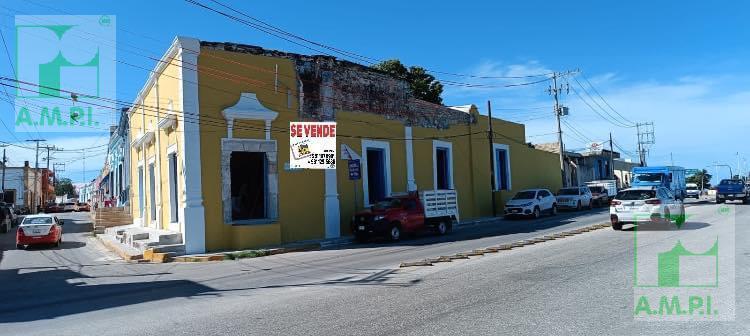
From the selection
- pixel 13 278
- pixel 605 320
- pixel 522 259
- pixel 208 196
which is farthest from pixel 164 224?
pixel 605 320

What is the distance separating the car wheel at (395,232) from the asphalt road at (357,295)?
381cm

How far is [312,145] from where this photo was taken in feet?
72.9

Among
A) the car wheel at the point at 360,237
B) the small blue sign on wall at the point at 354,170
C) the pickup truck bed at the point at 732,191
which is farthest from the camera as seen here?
the pickup truck bed at the point at 732,191

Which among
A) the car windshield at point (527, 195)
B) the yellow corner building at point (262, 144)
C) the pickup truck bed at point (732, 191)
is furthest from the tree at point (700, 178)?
the yellow corner building at point (262, 144)

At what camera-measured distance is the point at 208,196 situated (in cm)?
1920

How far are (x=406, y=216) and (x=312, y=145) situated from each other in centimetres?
473

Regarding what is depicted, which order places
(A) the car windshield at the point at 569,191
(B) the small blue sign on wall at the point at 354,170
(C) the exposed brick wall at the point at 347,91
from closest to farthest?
(B) the small blue sign on wall at the point at 354,170 → (C) the exposed brick wall at the point at 347,91 → (A) the car windshield at the point at 569,191

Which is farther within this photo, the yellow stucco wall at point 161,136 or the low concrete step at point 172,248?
the yellow stucco wall at point 161,136

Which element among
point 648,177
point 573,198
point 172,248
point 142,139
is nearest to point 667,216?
point 573,198

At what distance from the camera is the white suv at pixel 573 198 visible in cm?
3516

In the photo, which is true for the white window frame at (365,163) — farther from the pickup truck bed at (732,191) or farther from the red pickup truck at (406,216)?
the pickup truck bed at (732,191)

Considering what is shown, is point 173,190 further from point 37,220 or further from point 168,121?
point 37,220

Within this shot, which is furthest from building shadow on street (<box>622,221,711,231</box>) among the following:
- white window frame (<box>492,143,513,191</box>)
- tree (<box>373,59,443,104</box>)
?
tree (<box>373,59,443,104</box>)

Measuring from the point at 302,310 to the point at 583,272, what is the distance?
18.5 feet
